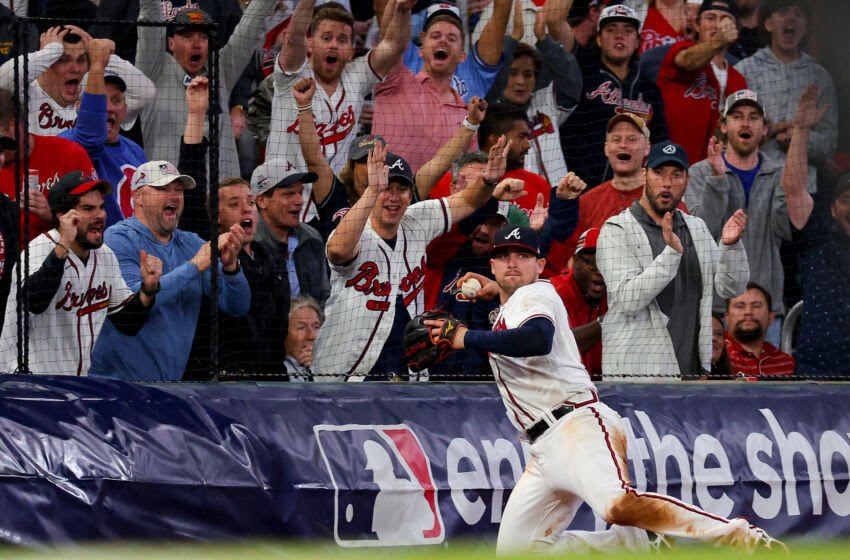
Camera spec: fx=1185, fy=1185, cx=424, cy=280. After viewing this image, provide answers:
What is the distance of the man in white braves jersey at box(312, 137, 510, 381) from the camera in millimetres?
6879

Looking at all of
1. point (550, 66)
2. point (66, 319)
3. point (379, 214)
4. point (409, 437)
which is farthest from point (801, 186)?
point (66, 319)

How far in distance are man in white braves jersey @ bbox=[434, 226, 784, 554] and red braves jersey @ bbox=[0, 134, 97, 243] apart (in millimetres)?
2658

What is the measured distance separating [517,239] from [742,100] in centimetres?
371

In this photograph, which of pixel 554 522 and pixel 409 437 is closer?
pixel 554 522

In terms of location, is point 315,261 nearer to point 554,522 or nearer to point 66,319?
point 66,319

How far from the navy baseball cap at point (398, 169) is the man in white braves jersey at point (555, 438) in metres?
1.90

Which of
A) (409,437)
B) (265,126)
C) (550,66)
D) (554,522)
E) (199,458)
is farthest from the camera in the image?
(550,66)

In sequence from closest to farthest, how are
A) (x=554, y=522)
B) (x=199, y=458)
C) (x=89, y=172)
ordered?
(x=554, y=522)
(x=199, y=458)
(x=89, y=172)

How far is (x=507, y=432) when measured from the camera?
20.7ft

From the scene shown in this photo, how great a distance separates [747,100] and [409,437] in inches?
144

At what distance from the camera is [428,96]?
757 cm

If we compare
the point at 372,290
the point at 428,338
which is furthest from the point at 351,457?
the point at 372,290

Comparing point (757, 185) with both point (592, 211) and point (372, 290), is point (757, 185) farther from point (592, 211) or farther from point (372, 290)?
point (372, 290)

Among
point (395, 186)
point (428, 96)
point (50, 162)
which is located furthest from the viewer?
point (428, 96)
